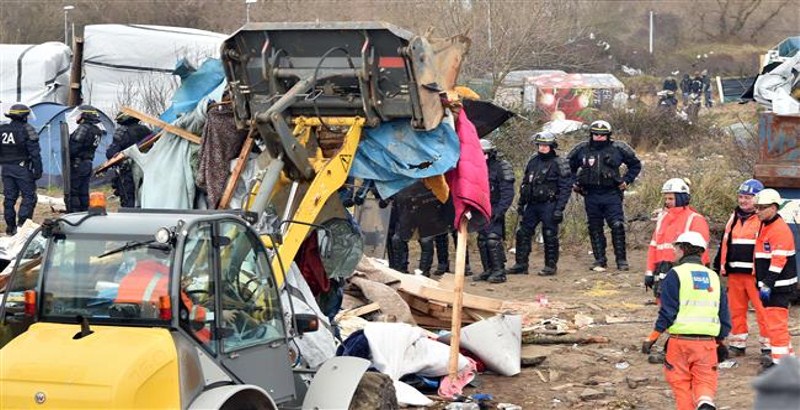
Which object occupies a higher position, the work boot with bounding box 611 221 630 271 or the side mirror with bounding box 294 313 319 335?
the side mirror with bounding box 294 313 319 335

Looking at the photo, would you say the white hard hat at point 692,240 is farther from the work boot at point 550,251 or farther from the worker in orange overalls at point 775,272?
the work boot at point 550,251

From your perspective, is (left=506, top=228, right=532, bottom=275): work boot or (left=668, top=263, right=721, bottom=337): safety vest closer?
(left=668, top=263, right=721, bottom=337): safety vest

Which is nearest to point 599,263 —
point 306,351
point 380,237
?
point 380,237

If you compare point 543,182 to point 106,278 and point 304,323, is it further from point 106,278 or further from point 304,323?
point 106,278

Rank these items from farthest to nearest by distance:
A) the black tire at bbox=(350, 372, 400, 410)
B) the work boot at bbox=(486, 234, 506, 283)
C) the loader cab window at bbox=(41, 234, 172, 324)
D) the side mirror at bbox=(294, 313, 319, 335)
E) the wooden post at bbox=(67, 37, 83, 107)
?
the wooden post at bbox=(67, 37, 83, 107), the work boot at bbox=(486, 234, 506, 283), the black tire at bbox=(350, 372, 400, 410), the side mirror at bbox=(294, 313, 319, 335), the loader cab window at bbox=(41, 234, 172, 324)

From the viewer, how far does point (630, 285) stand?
49.2 ft

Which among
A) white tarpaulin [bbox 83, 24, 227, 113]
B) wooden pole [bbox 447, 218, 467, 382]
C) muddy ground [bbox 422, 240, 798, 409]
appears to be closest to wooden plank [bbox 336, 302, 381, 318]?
muddy ground [bbox 422, 240, 798, 409]

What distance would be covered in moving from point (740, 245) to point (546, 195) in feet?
16.1

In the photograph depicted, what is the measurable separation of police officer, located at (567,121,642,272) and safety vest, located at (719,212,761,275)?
14.6 ft

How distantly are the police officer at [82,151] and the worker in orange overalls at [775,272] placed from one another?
31.7 ft

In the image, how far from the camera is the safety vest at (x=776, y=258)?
34.1ft

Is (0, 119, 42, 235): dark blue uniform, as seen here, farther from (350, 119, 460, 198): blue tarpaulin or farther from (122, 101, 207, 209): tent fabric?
(350, 119, 460, 198): blue tarpaulin

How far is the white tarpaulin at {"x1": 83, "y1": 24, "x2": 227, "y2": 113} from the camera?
87.5ft

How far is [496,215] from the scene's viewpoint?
606 inches
